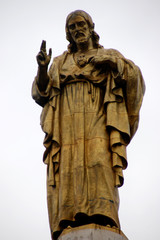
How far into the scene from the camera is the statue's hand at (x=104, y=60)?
17484mm

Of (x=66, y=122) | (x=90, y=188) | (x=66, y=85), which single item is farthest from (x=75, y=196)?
(x=66, y=85)

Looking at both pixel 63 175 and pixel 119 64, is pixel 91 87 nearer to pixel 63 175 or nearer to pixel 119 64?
pixel 119 64

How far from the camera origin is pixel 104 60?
1758cm

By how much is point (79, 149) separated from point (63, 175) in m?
0.74

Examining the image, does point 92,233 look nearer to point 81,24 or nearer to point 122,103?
point 122,103

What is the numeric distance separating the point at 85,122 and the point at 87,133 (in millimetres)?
316

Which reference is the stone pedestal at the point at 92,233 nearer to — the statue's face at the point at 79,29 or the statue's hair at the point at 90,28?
the statue's face at the point at 79,29

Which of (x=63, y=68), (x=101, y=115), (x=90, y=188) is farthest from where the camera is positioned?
(x=63, y=68)

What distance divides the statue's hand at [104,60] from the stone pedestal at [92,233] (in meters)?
4.46

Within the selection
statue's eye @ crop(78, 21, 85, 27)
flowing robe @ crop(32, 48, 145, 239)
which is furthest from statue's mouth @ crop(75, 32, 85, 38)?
flowing robe @ crop(32, 48, 145, 239)

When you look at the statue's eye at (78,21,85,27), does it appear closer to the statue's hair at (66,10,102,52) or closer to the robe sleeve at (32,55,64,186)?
the statue's hair at (66,10,102,52)

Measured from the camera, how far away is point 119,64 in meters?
17.4

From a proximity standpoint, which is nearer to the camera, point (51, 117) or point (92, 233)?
point (92, 233)

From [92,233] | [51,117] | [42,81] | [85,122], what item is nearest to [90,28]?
[42,81]
